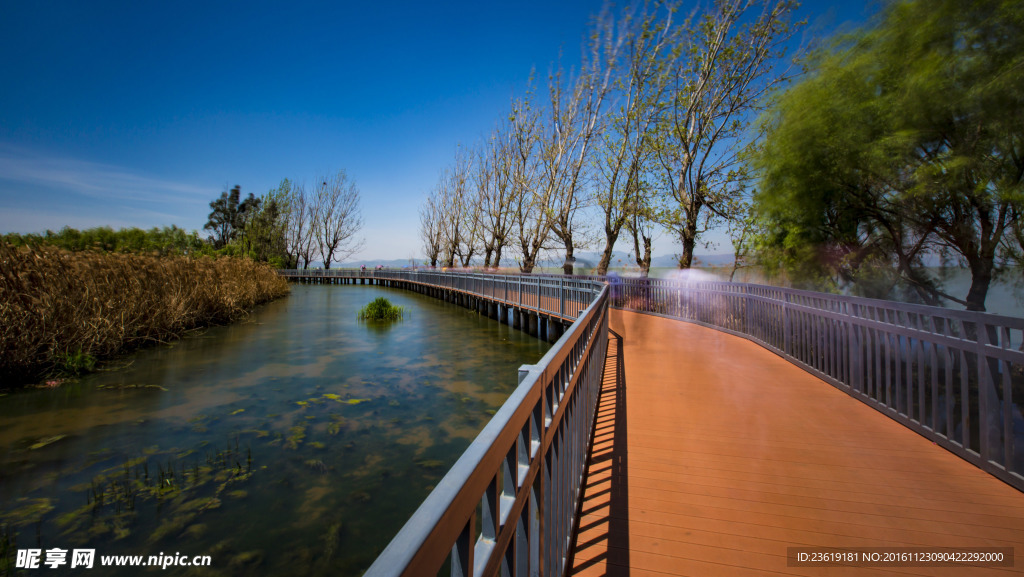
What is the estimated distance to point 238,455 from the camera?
5582mm

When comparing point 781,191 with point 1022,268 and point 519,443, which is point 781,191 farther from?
point 519,443

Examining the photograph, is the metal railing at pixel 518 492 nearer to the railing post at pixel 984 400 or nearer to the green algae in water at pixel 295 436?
the railing post at pixel 984 400

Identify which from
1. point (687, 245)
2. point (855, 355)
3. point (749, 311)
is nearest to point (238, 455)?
point (855, 355)

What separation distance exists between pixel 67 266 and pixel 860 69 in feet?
59.1

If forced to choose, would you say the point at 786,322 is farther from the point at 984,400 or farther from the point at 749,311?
the point at 984,400

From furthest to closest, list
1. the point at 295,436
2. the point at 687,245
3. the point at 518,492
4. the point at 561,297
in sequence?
the point at 687,245, the point at 561,297, the point at 295,436, the point at 518,492

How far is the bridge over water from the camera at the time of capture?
55.4 inches

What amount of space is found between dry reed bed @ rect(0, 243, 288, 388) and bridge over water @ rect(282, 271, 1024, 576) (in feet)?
31.9

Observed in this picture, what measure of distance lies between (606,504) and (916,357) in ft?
13.8

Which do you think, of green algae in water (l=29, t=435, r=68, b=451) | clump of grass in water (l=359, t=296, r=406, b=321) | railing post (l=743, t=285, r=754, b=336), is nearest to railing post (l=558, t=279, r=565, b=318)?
railing post (l=743, t=285, r=754, b=336)

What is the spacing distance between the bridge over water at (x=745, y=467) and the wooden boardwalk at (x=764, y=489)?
1 centimetres

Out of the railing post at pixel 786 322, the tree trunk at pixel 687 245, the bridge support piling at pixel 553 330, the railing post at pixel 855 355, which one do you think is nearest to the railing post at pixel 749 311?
the railing post at pixel 786 322

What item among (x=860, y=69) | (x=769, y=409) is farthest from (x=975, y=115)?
(x=769, y=409)
